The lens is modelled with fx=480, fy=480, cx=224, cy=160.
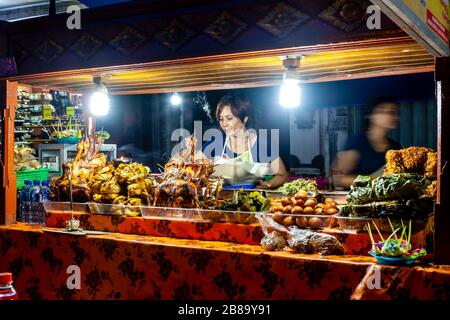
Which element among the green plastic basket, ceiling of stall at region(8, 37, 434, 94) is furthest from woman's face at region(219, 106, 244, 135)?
→ the green plastic basket

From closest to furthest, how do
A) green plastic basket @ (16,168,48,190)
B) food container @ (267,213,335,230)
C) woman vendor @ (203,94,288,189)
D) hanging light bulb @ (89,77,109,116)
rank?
food container @ (267,213,335,230) → hanging light bulb @ (89,77,109,116) → green plastic basket @ (16,168,48,190) → woman vendor @ (203,94,288,189)

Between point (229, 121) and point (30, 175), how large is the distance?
11.0 ft

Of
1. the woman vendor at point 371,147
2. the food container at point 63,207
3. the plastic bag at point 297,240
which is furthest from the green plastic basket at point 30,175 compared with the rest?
the plastic bag at point 297,240

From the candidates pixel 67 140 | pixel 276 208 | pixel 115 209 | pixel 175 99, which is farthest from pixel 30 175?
pixel 175 99

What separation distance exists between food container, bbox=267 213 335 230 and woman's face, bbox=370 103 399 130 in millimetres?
2306

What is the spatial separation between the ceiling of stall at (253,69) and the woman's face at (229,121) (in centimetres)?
234

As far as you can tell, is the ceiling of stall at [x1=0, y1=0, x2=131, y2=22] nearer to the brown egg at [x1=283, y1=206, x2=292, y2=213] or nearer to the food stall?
the food stall

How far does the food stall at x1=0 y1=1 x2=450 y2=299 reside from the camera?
3381 millimetres

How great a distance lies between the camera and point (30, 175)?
7.22 metres

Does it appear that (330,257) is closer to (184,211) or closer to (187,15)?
(184,211)

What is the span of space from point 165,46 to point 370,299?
2671 millimetres

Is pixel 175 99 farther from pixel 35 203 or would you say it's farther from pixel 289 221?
pixel 289 221

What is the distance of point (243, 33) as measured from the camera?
3.89m
